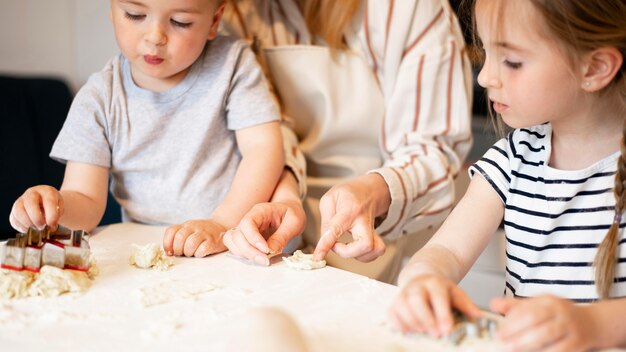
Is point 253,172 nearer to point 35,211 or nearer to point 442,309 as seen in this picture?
point 35,211

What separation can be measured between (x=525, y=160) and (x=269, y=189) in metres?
0.36

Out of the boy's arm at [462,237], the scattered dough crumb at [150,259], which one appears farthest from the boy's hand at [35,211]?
the boy's arm at [462,237]

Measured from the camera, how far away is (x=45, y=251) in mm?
750

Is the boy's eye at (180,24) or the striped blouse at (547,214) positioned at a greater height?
the boy's eye at (180,24)

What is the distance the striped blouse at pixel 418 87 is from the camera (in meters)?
1.18

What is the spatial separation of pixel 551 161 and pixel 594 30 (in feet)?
0.57

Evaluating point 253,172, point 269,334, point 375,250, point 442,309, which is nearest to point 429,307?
point 442,309

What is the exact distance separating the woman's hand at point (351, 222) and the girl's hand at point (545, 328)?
Result: 0.29 metres

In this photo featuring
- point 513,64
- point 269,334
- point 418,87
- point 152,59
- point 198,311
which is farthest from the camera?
point 418,87

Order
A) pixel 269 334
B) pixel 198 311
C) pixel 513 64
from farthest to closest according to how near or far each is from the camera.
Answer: pixel 513 64 → pixel 198 311 → pixel 269 334

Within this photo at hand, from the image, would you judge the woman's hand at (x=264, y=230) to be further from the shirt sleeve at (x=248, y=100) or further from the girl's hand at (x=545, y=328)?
the girl's hand at (x=545, y=328)

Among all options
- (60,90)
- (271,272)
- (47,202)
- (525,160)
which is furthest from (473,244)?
(60,90)

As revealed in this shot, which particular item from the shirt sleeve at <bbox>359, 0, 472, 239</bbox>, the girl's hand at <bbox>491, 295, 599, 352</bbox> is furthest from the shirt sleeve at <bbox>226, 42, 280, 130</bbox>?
the girl's hand at <bbox>491, 295, 599, 352</bbox>

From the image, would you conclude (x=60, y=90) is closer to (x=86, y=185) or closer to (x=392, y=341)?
(x=86, y=185)
